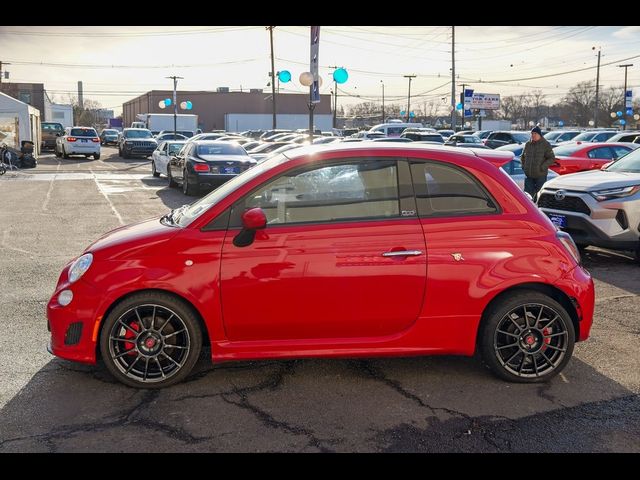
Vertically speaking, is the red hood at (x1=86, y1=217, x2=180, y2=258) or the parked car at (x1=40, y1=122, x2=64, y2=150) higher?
the parked car at (x1=40, y1=122, x2=64, y2=150)

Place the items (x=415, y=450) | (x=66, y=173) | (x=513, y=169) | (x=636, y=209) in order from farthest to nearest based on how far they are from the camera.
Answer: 1. (x=66, y=173)
2. (x=513, y=169)
3. (x=636, y=209)
4. (x=415, y=450)

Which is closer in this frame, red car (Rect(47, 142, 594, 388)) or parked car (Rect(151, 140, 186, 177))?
red car (Rect(47, 142, 594, 388))

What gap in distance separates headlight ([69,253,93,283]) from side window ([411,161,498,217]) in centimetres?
230

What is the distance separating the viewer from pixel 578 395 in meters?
4.39

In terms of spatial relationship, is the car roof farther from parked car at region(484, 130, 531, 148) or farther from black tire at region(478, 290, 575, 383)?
parked car at region(484, 130, 531, 148)

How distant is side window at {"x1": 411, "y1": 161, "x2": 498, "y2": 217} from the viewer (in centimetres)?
456

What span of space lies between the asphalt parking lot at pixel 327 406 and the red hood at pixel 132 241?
0.92m

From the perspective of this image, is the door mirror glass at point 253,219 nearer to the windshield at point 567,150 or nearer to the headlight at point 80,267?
the headlight at point 80,267

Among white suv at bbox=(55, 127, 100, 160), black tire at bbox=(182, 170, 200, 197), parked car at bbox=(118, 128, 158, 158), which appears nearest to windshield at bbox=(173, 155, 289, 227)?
black tire at bbox=(182, 170, 200, 197)

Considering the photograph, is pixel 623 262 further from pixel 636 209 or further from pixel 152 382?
pixel 152 382

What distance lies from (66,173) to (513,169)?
20.2 metres

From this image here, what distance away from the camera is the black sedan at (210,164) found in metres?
16.8
